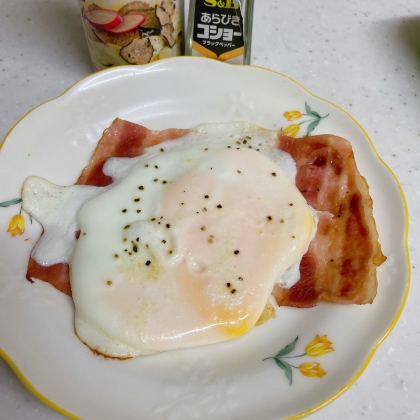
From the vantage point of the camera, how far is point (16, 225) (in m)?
0.91

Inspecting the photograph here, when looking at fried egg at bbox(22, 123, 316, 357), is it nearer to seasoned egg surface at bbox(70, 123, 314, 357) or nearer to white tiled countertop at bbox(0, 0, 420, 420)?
seasoned egg surface at bbox(70, 123, 314, 357)

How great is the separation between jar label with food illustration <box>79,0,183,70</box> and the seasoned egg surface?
304 mm

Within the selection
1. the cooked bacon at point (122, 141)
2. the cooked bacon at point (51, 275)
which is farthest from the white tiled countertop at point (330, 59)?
the cooked bacon at point (51, 275)

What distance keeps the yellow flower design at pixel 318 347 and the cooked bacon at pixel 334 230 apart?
0.25 ft

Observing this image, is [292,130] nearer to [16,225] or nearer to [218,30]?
[218,30]

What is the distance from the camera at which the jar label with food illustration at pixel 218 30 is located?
1066 millimetres

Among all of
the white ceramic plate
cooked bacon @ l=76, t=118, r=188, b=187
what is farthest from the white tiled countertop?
cooked bacon @ l=76, t=118, r=188, b=187

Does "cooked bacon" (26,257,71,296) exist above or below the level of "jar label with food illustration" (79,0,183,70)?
below

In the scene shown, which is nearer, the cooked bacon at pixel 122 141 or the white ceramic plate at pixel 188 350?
the white ceramic plate at pixel 188 350

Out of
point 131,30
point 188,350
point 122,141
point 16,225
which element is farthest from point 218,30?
point 188,350

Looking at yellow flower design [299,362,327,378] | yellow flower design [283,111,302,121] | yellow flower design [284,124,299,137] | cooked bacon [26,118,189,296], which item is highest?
yellow flower design [283,111,302,121]

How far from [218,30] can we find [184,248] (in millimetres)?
630

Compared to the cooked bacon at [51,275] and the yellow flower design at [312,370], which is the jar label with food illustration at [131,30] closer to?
the cooked bacon at [51,275]

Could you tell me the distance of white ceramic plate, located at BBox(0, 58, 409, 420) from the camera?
74 cm
